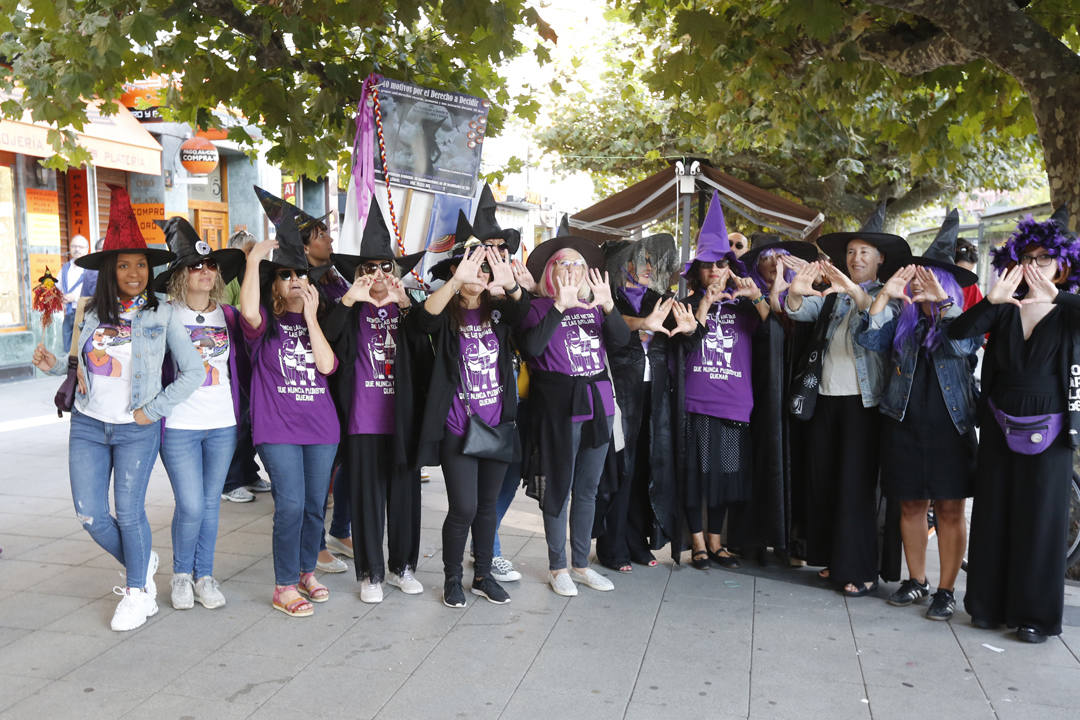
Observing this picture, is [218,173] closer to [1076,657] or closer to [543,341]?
[543,341]

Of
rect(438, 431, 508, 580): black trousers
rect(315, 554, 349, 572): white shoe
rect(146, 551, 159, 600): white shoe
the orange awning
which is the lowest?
rect(315, 554, 349, 572): white shoe

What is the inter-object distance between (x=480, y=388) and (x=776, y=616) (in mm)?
1936

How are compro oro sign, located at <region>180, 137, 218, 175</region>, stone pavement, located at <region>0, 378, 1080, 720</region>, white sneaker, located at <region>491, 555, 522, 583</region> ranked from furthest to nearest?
compro oro sign, located at <region>180, 137, 218, 175</region>
white sneaker, located at <region>491, 555, 522, 583</region>
stone pavement, located at <region>0, 378, 1080, 720</region>

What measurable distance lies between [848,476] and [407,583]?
2481mm

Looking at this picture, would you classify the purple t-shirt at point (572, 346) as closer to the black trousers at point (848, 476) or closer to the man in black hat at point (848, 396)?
the man in black hat at point (848, 396)

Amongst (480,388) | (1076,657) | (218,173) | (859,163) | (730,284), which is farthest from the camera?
(218,173)

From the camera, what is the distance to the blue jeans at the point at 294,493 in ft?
15.0

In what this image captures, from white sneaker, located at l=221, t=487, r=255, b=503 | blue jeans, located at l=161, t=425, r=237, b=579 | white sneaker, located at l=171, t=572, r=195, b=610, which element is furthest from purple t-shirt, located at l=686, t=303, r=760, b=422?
white sneaker, located at l=221, t=487, r=255, b=503

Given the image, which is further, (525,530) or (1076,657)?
(525,530)

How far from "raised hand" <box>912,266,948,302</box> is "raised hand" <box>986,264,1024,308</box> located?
289 millimetres

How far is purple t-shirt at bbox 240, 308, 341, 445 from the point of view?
Answer: 4523 mm

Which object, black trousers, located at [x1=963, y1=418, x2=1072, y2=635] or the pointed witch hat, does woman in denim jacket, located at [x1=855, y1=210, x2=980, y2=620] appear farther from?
the pointed witch hat

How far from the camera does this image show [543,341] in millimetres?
4824

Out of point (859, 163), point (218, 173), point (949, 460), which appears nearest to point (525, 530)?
point (949, 460)
